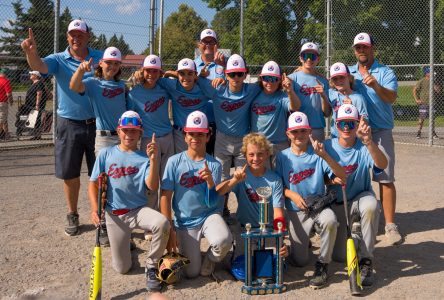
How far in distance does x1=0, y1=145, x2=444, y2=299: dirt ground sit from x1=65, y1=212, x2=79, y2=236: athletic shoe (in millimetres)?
77

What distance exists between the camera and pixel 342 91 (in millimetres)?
5680

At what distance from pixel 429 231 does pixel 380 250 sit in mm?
964

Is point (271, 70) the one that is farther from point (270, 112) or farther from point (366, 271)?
point (366, 271)

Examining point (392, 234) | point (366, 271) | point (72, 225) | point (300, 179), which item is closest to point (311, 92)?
point (300, 179)

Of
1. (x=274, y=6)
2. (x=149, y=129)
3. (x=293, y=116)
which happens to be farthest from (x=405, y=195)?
(x=274, y=6)

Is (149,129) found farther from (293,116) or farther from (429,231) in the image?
(429,231)

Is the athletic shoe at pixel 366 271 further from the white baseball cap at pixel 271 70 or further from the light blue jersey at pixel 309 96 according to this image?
the white baseball cap at pixel 271 70

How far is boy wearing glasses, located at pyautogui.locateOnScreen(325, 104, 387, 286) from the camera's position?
4.72 metres

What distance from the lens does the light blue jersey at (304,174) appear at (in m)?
4.99

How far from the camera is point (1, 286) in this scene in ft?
14.9

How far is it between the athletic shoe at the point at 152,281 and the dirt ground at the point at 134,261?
0.21 feet

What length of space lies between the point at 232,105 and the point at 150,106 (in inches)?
35.6

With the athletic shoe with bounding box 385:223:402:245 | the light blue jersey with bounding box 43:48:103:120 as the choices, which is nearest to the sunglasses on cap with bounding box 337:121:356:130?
the athletic shoe with bounding box 385:223:402:245

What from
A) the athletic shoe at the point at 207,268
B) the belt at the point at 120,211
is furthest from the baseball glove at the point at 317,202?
the belt at the point at 120,211
